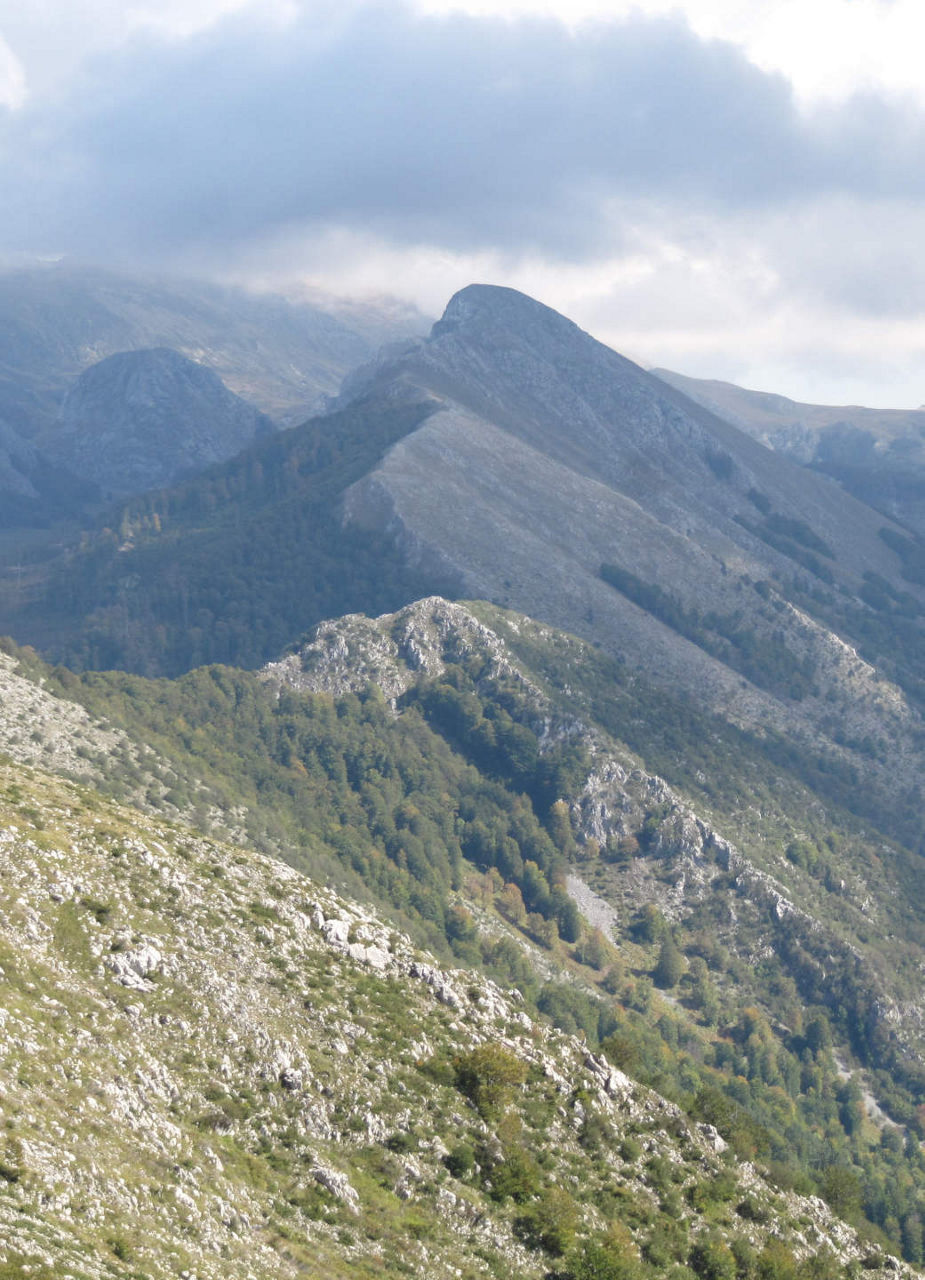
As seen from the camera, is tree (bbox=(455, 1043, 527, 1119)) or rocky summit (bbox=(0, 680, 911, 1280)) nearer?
rocky summit (bbox=(0, 680, 911, 1280))

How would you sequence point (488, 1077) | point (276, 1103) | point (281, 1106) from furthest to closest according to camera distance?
point (488, 1077), point (281, 1106), point (276, 1103)

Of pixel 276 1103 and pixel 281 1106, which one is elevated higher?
pixel 276 1103

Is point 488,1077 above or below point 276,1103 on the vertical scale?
above

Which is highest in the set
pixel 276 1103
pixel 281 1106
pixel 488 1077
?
pixel 488 1077

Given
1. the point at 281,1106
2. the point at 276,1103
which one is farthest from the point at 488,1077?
the point at 276,1103

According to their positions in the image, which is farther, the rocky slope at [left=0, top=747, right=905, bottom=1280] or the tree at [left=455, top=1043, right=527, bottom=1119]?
the tree at [left=455, top=1043, right=527, bottom=1119]

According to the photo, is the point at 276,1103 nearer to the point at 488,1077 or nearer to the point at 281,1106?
the point at 281,1106

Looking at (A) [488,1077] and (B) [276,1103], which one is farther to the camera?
(A) [488,1077]

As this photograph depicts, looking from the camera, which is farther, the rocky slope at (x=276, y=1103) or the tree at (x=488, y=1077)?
the tree at (x=488, y=1077)

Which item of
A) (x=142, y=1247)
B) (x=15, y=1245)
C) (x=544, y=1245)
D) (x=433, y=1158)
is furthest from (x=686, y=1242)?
(x=15, y=1245)

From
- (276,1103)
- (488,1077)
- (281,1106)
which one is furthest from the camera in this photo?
(488,1077)

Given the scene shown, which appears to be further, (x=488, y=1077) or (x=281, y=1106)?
(x=488, y=1077)

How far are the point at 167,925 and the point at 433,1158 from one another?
84.8 ft

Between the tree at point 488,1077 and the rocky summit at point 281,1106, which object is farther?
the tree at point 488,1077
